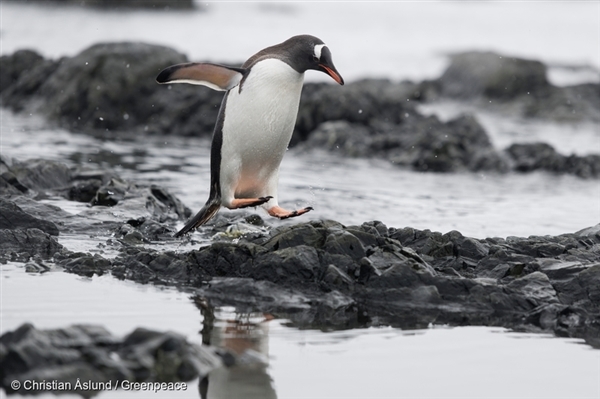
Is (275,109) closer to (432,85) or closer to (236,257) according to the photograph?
(236,257)

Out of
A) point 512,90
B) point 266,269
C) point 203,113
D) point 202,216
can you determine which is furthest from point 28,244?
point 512,90

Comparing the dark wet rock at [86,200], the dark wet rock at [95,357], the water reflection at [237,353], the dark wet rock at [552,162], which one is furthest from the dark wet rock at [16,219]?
the dark wet rock at [552,162]

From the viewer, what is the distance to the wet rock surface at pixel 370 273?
18.7ft

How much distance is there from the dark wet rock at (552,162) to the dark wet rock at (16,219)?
820 cm

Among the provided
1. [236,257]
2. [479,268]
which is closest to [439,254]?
[479,268]

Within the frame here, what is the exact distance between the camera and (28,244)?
658cm

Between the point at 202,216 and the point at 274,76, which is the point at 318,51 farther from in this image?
the point at 202,216

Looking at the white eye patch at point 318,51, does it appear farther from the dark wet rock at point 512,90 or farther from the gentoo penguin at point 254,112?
the dark wet rock at point 512,90

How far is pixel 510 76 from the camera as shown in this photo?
21656mm

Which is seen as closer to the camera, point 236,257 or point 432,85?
point 236,257

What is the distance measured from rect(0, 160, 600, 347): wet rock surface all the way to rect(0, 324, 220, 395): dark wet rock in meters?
1.16

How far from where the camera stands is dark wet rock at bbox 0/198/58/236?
23.0ft

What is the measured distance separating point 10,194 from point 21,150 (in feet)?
13.0

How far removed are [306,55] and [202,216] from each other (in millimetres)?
1480
